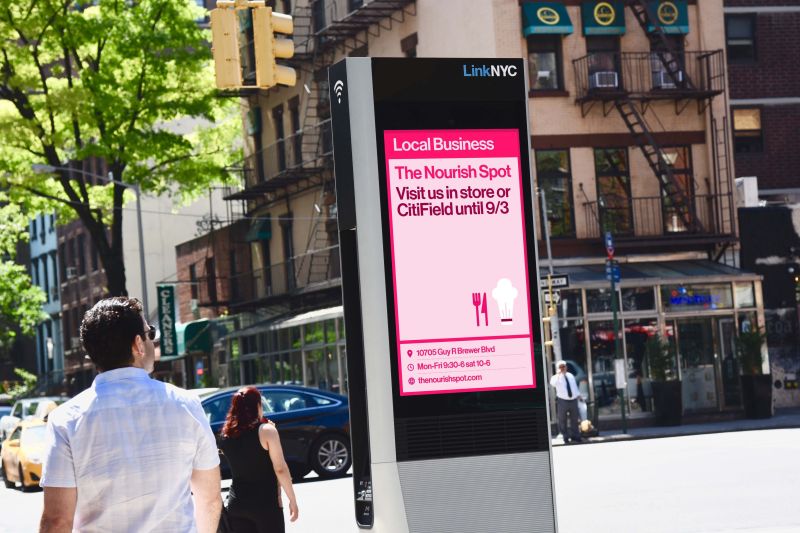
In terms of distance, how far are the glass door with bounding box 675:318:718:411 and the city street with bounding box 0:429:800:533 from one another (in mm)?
7915

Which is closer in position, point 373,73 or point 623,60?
point 373,73

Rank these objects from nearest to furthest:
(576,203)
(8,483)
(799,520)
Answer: (799,520) → (8,483) → (576,203)

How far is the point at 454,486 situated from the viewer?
7.90m

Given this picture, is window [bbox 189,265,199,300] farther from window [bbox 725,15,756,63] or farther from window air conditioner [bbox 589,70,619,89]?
window air conditioner [bbox 589,70,619,89]

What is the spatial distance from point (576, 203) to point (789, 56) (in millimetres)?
11633

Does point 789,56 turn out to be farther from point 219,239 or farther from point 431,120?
point 431,120

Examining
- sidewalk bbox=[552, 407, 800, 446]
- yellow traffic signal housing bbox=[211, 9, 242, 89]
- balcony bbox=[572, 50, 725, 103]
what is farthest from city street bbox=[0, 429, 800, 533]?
balcony bbox=[572, 50, 725, 103]

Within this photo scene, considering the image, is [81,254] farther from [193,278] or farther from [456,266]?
[456,266]

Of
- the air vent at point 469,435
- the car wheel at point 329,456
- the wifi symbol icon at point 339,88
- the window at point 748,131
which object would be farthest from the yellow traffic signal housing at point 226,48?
the window at point 748,131

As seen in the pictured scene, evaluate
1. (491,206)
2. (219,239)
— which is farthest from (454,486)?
(219,239)

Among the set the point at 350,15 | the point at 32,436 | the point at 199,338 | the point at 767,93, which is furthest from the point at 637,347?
the point at 199,338

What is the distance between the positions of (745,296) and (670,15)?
7098 mm

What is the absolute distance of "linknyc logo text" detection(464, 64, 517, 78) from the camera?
8.13 meters

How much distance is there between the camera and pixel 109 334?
479 centimetres
